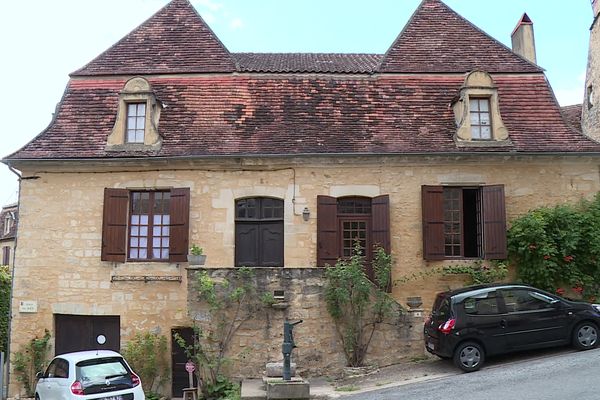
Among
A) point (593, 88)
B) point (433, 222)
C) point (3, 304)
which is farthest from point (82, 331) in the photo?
point (593, 88)

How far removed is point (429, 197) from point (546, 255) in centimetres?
290

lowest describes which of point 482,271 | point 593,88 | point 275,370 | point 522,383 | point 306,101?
point 275,370

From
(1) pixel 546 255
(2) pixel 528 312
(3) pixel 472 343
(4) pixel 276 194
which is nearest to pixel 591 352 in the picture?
(2) pixel 528 312

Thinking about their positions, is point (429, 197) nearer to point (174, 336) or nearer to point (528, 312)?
point (528, 312)

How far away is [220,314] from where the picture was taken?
37.6 feet

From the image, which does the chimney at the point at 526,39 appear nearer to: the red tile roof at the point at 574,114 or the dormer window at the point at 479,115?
the red tile roof at the point at 574,114

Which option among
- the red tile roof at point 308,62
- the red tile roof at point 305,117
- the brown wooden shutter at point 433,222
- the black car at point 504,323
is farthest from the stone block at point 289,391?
the red tile roof at point 308,62

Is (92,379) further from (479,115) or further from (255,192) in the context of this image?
(479,115)

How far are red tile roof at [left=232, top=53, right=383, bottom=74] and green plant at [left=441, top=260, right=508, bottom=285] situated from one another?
5.88 meters

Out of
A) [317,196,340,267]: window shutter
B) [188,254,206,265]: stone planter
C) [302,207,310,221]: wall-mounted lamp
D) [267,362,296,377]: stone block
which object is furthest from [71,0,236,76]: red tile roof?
[267,362,296,377]: stone block

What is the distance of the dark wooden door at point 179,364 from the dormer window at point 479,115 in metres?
8.08

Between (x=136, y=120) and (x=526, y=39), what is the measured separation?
12.1 meters

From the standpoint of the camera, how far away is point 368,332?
11.5 metres

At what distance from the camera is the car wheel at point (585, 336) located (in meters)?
10.3
